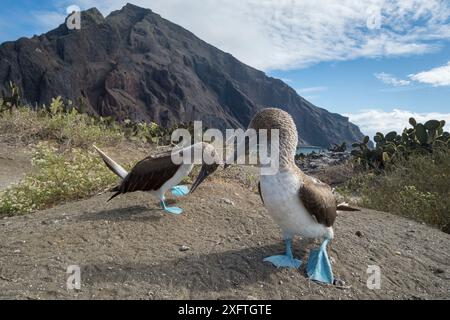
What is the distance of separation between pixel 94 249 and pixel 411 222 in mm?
3947

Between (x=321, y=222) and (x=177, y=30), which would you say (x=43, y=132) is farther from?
(x=177, y=30)

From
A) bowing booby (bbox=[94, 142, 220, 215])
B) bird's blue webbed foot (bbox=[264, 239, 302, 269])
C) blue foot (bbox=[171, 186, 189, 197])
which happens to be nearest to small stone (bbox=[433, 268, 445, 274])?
bird's blue webbed foot (bbox=[264, 239, 302, 269])

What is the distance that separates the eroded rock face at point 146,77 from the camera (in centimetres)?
5050

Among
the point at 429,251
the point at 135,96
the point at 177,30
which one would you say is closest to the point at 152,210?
the point at 429,251

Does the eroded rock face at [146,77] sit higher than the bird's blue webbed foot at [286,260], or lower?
higher

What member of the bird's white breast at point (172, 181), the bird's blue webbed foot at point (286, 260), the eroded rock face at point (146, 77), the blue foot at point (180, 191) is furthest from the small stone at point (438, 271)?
the eroded rock face at point (146, 77)

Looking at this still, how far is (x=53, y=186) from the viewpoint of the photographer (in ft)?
19.0

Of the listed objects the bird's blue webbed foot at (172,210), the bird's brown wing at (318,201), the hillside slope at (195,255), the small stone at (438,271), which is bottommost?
the small stone at (438,271)

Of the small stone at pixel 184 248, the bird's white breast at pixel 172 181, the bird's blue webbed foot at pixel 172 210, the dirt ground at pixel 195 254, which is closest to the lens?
the dirt ground at pixel 195 254

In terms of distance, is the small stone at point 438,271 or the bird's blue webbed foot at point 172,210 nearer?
the small stone at point 438,271

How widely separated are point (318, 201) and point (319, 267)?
547mm

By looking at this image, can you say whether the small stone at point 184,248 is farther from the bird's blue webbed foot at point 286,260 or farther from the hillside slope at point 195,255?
the bird's blue webbed foot at point 286,260

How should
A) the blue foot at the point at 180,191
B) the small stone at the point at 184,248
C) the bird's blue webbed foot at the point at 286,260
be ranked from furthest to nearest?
1. the blue foot at the point at 180,191
2. the small stone at the point at 184,248
3. the bird's blue webbed foot at the point at 286,260

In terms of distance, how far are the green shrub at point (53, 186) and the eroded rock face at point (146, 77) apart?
3820 centimetres
